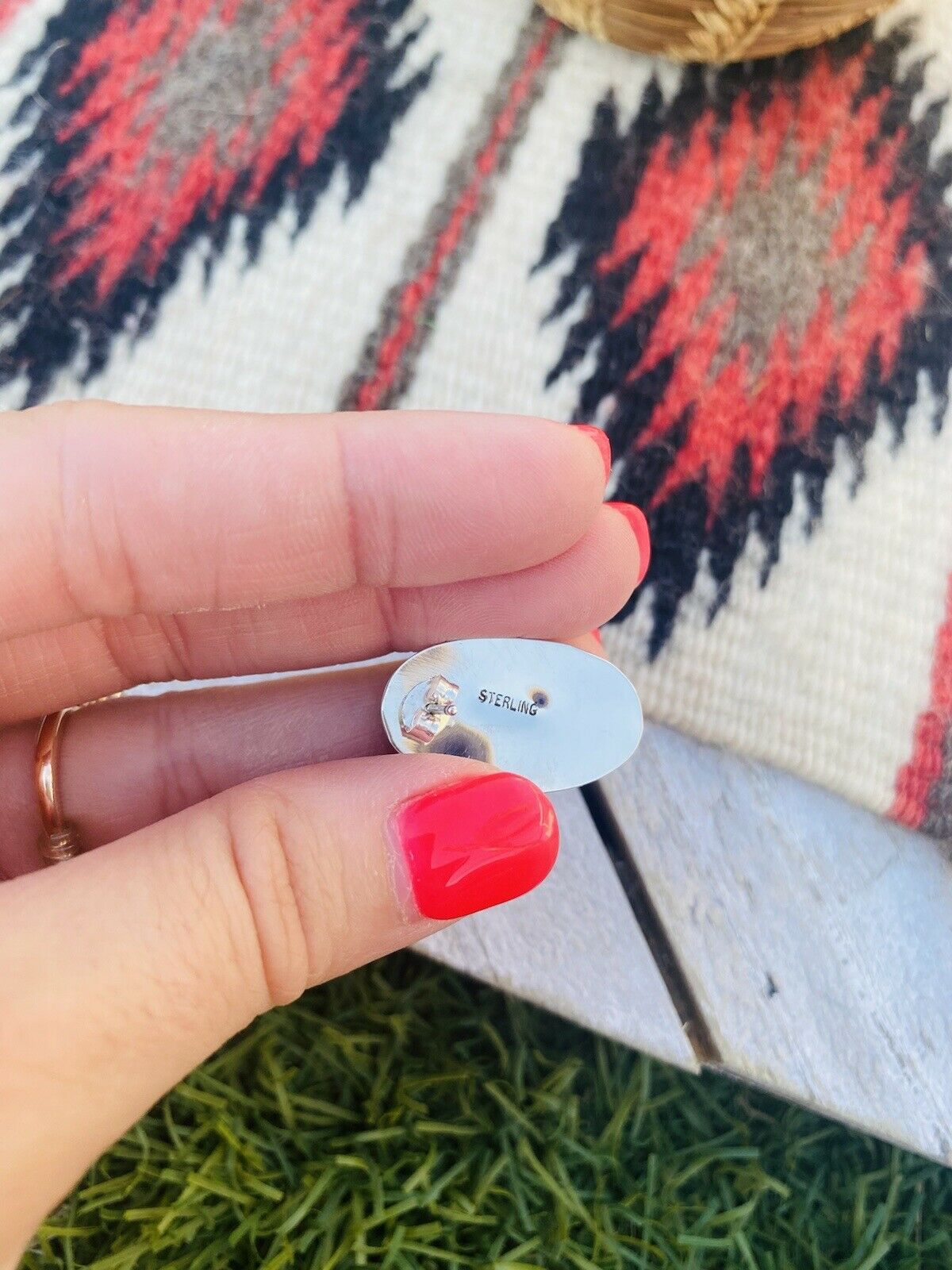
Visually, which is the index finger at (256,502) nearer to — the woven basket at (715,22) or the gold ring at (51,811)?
the gold ring at (51,811)

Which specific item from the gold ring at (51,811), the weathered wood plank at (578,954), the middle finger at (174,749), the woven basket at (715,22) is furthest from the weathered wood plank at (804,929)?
the woven basket at (715,22)

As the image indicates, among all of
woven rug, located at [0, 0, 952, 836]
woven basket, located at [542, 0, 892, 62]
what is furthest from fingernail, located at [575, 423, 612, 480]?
woven basket, located at [542, 0, 892, 62]

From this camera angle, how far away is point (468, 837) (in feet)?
1.26

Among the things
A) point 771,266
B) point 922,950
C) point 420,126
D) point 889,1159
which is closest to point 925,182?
point 771,266

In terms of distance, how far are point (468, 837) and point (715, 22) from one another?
1.50 ft

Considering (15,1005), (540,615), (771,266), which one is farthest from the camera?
(771,266)

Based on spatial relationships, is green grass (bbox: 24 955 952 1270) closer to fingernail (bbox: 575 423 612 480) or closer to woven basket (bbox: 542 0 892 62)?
fingernail (bbox: 575 423 612 480)

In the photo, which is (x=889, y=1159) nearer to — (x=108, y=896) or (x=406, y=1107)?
(x=406, y=1107)

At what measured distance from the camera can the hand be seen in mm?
335

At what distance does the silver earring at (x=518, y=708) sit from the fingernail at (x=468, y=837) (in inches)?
3.0

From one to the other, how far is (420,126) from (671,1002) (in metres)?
0.53

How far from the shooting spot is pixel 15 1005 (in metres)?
0.31

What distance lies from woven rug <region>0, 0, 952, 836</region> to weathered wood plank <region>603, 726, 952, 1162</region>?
0.09 feet

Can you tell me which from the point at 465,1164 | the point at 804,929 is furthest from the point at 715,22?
the point at 465,1164
